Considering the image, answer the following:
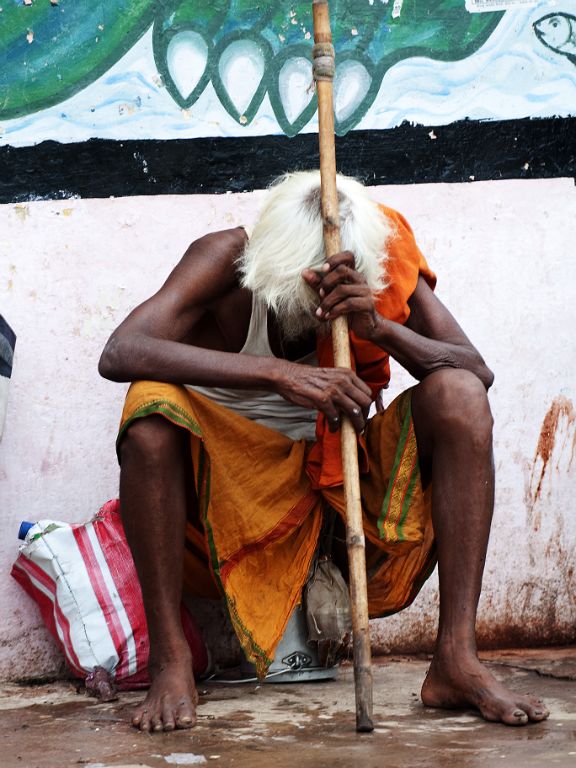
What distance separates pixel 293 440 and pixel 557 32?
5.59 feet

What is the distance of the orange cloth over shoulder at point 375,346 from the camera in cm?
308

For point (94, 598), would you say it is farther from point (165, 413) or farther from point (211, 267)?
point (211, 267)

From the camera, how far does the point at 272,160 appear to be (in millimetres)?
3721

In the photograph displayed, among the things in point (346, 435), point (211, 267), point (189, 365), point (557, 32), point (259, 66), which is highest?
point (557, 32)

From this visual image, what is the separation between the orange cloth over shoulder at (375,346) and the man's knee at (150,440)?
432 millimetres

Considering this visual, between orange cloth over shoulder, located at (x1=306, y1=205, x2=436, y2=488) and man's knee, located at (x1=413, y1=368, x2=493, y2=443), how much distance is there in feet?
0.95

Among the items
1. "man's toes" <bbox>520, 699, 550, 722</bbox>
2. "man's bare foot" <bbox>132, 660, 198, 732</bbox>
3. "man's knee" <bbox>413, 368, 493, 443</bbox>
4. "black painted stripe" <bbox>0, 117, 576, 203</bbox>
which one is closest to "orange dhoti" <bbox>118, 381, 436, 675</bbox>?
"man's knee" <bbox>413, 368, 493, 443</bbox>

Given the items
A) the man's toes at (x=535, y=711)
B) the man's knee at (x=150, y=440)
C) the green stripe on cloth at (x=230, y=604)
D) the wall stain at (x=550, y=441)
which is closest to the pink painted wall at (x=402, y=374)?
the wall stain at (x=550, y=441)

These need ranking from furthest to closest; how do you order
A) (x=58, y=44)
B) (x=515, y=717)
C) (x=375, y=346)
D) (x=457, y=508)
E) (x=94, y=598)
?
1. (x=58, y=44)
2. (x=94, y=598)
3. (x=375, y=346)
4. (x=457, y=508)
5. (x=515, y=717)

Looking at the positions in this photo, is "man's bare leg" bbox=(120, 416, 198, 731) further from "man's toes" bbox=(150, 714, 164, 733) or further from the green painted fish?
the green painted fish

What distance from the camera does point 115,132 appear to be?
3.66 metres

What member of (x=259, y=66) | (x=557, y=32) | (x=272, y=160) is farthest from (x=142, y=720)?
(x=557, y=32)

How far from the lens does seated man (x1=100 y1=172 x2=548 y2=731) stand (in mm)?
2852

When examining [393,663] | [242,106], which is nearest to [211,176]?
[242,106]
